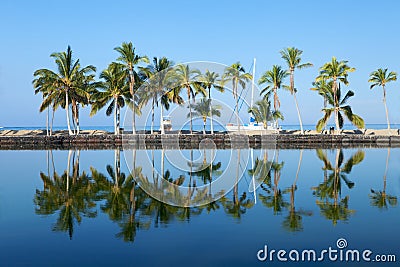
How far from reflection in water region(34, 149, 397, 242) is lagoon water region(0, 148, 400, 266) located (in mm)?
37

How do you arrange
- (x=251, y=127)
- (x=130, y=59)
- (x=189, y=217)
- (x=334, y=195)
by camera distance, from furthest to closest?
(x=251, y=127), (x=130, y=59), (x=334, y=195), (x=189, y=217)

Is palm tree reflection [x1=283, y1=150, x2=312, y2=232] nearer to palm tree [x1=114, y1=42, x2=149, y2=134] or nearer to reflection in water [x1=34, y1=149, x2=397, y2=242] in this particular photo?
reflection in water [x1=34, y1=149, x2=397, y2=242]

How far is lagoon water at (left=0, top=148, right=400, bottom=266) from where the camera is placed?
9.63m

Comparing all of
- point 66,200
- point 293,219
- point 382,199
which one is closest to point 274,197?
point 293,219

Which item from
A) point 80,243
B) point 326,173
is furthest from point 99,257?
point 326,173

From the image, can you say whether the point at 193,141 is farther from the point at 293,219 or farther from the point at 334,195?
the point at 293,219

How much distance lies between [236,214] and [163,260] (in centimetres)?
495

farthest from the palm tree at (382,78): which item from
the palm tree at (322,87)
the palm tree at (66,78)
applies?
the palm tree at (66,78)

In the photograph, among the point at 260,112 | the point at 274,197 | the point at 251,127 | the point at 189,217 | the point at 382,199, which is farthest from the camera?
the point at 251,127

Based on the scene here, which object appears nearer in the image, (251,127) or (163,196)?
(163,196)

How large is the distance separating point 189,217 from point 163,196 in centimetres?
385

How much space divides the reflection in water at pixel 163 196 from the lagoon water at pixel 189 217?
4 centimetres

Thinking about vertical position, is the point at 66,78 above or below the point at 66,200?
above

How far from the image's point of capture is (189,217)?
44.1ft
